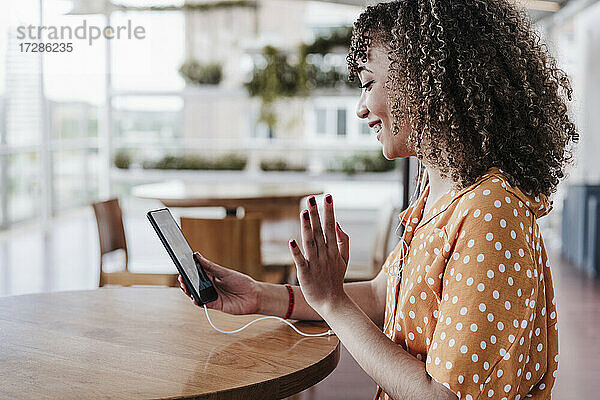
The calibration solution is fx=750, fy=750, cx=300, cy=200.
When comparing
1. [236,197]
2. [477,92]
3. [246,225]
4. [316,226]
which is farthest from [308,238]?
[236,197]

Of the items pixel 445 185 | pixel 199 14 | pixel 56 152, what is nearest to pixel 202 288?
pixel 445 185

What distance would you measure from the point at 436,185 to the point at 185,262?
52 cm

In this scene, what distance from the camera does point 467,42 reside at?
1223 mm

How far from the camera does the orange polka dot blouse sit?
1.09m

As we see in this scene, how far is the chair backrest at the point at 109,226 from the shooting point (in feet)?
11.8

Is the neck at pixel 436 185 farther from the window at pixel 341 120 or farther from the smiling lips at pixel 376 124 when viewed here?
the window at pixel 341 120

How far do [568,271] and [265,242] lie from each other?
3.33 meters

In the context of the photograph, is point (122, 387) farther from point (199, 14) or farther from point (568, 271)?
point (199, 14)

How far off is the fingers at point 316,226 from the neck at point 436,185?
0.25 metres

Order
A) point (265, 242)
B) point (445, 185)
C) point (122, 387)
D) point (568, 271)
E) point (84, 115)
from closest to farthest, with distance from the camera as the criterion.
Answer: point (122, 387)
point (445, 185)
point (265, 242)
point (568, 271)
point (84, 115)

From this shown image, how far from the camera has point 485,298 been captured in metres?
1.09

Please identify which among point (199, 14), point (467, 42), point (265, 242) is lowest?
point (265, 242)

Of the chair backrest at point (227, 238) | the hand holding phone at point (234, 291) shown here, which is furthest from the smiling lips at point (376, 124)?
the chair backrest at point (227, 238)

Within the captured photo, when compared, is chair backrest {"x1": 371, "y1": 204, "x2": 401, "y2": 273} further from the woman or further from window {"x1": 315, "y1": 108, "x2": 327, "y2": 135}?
window {"x1": 315, "y1": 108, "x2": 327, "y2": 135}
